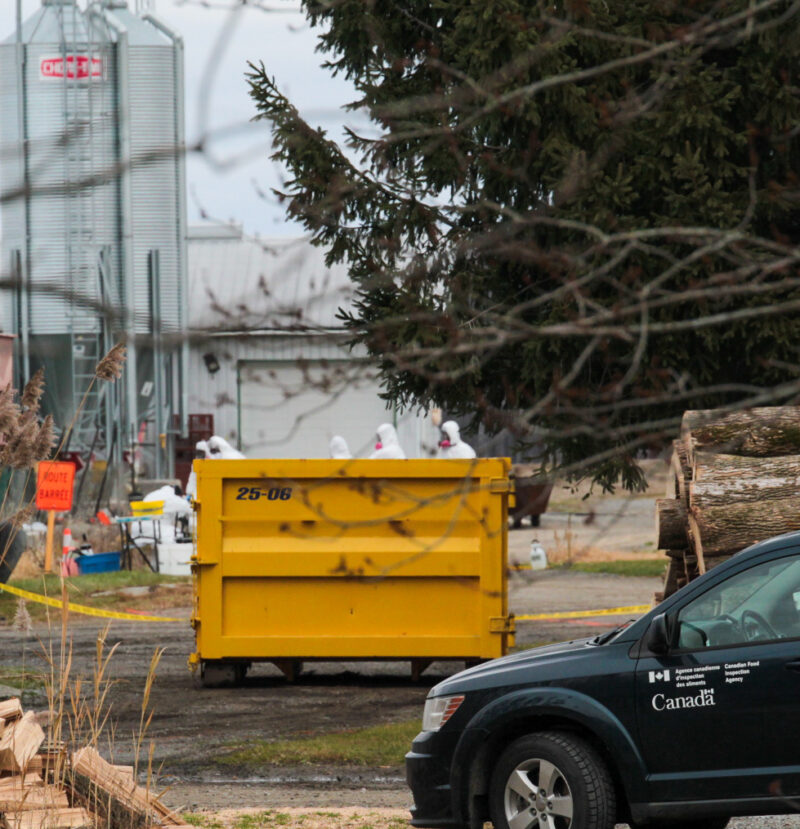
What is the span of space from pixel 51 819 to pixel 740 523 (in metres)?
4.74

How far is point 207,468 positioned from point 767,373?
6.40 meters

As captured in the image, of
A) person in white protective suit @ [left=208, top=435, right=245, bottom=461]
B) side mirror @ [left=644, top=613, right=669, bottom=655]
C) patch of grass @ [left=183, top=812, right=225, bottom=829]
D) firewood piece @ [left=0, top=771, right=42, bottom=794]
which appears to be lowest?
patch of grass @ [left=183, top=812, right=225, bottom=829]

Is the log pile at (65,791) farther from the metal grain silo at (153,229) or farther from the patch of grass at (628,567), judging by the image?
the patch of grass at (628,567)

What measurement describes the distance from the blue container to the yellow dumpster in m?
11.1

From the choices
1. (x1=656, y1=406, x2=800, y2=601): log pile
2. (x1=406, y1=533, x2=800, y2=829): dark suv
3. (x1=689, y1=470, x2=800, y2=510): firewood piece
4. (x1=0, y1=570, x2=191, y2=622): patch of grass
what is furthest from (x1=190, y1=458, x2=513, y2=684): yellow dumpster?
(x1=0, y1=570, x2=191, y2=622): patch of grass

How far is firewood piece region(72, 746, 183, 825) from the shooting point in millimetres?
6332

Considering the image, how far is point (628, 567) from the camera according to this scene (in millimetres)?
24203

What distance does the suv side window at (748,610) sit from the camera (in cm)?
643

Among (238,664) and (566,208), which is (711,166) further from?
(238,664)

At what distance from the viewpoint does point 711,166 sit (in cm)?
1427

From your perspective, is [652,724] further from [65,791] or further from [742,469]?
[742,469]

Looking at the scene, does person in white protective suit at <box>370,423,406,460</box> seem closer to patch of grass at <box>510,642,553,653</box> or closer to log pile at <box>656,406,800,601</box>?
patch of grass at <box>510,642,553,653</box>

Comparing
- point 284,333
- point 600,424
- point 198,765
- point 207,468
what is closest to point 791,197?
point 600,424

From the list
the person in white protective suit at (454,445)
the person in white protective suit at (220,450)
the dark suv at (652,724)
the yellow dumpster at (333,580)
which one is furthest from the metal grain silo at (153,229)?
the dark suv at (652,724)
